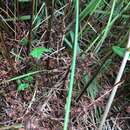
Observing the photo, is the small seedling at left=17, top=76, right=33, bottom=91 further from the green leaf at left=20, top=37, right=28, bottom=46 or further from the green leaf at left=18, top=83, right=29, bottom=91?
the green leaf at left=20, top=37, right=28, bottom=46

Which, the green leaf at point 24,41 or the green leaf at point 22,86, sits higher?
the green leaf at point 24,41

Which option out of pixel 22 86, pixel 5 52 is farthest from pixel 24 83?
pixel 5 52

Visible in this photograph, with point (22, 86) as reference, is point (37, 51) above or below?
above

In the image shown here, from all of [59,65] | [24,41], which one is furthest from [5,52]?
[59,65]

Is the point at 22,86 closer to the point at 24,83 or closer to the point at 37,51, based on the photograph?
the point at 24,83

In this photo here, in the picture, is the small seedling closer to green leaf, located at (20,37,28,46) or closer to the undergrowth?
the undergrowth

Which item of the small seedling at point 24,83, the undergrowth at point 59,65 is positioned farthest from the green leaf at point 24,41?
the small seedling at point 24,83

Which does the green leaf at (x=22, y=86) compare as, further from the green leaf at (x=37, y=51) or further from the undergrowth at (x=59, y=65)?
the green leaf at (x=37, y=51)

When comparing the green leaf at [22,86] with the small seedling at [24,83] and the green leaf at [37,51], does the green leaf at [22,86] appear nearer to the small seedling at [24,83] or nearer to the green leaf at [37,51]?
the small seedling at [24,83]

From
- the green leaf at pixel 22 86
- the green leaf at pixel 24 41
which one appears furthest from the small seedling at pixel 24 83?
the green leaf at pixel 24 41

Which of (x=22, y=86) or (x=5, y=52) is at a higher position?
(x=5, y=52)

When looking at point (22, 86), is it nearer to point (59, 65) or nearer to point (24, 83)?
point (24, 83)

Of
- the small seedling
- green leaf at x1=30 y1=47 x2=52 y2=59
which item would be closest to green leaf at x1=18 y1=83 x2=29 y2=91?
the small seedling

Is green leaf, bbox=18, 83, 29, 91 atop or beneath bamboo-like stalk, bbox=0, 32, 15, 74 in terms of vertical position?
beneath
